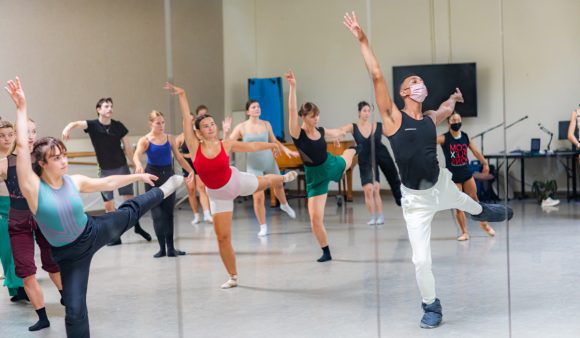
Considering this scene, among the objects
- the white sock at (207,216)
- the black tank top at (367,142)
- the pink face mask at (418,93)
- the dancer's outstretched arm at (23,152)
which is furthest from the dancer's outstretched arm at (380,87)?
the dancer's outstretched arm at (23,152)

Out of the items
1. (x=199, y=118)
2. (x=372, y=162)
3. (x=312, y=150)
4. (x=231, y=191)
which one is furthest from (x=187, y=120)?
(x=372, y=162)

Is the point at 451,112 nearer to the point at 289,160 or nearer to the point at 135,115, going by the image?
the point at 289,160

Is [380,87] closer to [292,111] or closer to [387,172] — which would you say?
[387,172]

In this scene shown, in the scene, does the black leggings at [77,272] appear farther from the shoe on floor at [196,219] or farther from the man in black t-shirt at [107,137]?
the man in black t-shirt at [107,137]

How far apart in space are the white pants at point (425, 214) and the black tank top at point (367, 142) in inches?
17.3

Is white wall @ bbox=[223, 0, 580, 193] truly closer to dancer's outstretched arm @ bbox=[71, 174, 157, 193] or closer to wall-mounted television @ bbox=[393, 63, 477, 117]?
wall-mounted television @ bbox=[393, 63, 477, 117]

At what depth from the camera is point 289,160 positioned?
16.9 ft

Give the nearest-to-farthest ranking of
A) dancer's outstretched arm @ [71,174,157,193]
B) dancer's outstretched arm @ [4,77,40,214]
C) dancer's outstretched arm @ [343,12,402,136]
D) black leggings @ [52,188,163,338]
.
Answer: dancer's outstretched arm @ [4,77,40,214], black leggings @ [52,188,163,338], dancer's outstretched arm @ [71,174,157,193], dancer's outstretched arm @ [343,12,402,136]

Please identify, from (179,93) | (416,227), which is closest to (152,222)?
(179,93)

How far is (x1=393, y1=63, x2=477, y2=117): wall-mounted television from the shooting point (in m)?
4.08

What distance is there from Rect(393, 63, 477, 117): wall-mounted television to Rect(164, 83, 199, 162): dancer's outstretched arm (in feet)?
4.00

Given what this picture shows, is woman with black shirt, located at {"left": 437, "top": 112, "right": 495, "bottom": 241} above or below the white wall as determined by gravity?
below

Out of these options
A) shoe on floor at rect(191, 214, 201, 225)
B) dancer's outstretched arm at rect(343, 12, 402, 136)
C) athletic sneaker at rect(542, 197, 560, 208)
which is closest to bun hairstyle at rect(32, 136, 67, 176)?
shoe on floor at rect(191, 214, 201, 225)

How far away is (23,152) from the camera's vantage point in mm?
3357
